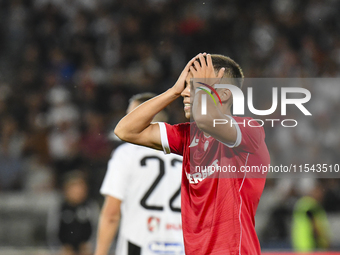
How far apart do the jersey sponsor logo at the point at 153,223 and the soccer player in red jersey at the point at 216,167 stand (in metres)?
1.19

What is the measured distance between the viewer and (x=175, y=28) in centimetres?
938

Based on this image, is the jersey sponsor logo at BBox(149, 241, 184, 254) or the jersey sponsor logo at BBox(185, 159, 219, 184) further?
the jersey sponsor logo at BBox(149, 241, 184, 254)

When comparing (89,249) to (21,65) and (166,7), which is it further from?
(166,7)

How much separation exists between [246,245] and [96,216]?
4.62 m

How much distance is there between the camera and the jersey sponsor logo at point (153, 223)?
3.40 m

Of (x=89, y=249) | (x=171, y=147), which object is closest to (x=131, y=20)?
(x=89, y=249)

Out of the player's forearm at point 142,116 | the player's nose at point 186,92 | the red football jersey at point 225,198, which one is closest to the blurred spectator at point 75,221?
the player's forearm at point 142,116

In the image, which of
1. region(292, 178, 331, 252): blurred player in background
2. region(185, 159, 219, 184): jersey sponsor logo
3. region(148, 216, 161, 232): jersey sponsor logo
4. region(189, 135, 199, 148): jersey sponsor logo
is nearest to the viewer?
region(185, 159, 219, 184): jersey sponsor logo

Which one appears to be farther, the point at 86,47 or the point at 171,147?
the point at 86,47

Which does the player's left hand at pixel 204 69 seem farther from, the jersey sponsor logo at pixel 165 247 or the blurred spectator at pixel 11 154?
the blurred spectator at pixel 11 154

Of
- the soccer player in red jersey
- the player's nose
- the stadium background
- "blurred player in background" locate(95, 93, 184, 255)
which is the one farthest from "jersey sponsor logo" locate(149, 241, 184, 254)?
the stadium background

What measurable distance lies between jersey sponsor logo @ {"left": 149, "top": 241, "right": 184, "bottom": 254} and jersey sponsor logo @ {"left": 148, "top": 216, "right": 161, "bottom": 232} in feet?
0.33

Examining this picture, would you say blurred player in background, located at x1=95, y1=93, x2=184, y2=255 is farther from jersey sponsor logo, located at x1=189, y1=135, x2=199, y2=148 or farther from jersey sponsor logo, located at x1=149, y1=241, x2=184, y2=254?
jersey sponsor logo, located at x1=189, y1=135, x2=199, y2=148

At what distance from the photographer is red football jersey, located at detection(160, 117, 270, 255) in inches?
84.2
